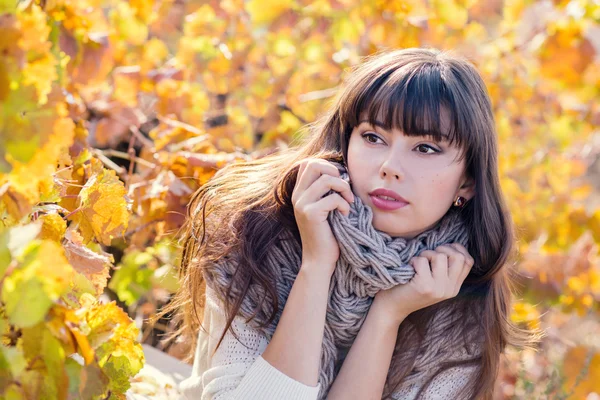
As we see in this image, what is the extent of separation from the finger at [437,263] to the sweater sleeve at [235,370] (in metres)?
0.38

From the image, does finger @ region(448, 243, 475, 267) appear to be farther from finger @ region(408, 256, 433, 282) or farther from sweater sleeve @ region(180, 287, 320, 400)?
sweater sleeve @ region(180, 287, 320, 400)

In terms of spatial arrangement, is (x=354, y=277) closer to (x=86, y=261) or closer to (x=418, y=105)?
(x=418, y=105)

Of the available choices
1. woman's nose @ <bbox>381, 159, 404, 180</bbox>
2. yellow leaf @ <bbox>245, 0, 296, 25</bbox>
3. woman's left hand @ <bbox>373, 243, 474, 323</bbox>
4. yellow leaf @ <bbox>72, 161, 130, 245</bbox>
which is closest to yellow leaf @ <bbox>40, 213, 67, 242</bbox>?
yellow leaf @ <bbox>72, 161, 130, 245</bbox>

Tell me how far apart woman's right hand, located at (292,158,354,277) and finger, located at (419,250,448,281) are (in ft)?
0.74

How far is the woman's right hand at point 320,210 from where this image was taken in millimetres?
1591

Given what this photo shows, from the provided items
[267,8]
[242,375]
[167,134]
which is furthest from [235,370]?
[267,8]

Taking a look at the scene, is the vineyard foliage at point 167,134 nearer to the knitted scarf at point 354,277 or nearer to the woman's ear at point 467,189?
the knitted scarf at point 354,277

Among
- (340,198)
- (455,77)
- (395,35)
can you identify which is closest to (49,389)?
(340,198)

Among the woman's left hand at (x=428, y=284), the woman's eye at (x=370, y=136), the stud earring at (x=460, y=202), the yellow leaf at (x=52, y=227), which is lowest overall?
the woman's left hand at (x=428, y=284)

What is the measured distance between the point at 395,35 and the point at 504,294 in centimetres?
111

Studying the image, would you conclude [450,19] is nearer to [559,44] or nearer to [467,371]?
[559,44]

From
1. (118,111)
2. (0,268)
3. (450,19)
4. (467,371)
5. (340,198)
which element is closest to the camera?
(0,268)

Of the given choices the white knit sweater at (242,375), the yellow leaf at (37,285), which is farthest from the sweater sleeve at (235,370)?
the yellow leaf at (37,285)

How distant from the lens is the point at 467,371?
185 cm
